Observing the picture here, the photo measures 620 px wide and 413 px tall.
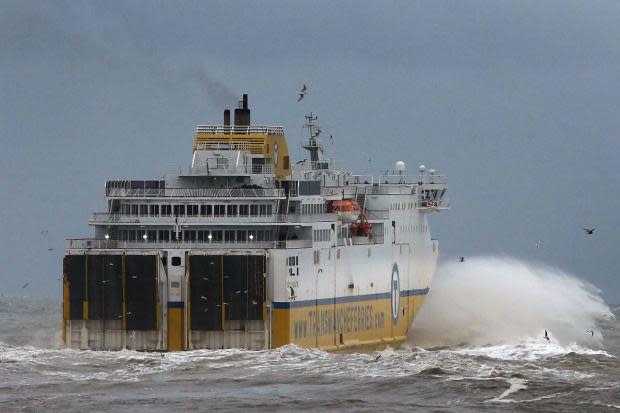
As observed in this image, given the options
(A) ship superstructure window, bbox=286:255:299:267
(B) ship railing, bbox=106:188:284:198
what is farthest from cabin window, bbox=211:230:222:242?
(A) ship superstructure window, bbox=286:255:299:267

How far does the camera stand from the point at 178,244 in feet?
225

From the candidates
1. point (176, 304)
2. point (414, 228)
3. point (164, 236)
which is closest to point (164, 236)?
point (164, 236)

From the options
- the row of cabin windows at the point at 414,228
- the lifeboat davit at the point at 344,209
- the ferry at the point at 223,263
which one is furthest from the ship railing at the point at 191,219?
the row of cabin windows at the point at 414,228

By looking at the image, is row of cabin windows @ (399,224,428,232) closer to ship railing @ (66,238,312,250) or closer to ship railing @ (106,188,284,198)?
ship railing @ (66,238,312,250)

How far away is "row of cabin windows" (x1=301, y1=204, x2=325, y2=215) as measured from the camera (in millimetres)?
70438

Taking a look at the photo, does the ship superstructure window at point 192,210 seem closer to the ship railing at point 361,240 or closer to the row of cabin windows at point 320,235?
the row of cabin windows at point 320,235

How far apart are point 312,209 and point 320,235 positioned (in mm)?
1201

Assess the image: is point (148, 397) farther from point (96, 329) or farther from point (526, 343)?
point (526, 343)

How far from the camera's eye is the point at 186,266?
221ft

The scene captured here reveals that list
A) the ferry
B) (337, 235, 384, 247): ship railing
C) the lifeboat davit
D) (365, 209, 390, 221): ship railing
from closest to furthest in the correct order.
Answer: the ferry < (337, 235, 384, 247): ship railing < the lifeboat davit < (365, 209, 390, 221): ship railing

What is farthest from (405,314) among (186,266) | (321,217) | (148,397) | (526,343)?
(148,397)

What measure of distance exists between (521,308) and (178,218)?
25589mm

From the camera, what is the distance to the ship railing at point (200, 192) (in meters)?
69.1

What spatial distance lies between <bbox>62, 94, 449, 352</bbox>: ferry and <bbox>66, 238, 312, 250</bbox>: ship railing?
0.04 m
